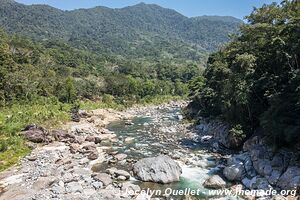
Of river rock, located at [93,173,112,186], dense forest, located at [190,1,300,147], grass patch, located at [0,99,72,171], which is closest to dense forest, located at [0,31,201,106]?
grass patch, located at [0,99,72,171]

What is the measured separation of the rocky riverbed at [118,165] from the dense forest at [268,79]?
4.45 metres

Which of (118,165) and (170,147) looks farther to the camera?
(170,147)

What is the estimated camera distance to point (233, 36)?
5134cm

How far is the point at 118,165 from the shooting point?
105 feet

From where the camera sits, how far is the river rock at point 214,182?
25855 millimetres

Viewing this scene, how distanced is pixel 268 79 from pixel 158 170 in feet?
49.5

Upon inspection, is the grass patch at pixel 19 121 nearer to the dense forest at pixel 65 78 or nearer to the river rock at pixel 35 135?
the river rock at pixel 35 135

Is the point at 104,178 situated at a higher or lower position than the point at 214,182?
lower

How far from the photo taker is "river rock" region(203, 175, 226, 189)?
25855 millimetres

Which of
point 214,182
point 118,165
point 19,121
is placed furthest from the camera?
point 19,121

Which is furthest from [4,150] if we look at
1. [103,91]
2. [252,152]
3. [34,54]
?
[34,54]

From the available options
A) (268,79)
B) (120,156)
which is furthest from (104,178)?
(268,79)

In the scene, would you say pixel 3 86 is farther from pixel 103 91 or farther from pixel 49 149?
pixel 103 91

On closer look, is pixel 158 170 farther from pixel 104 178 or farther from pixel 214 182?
pixel 214 182
